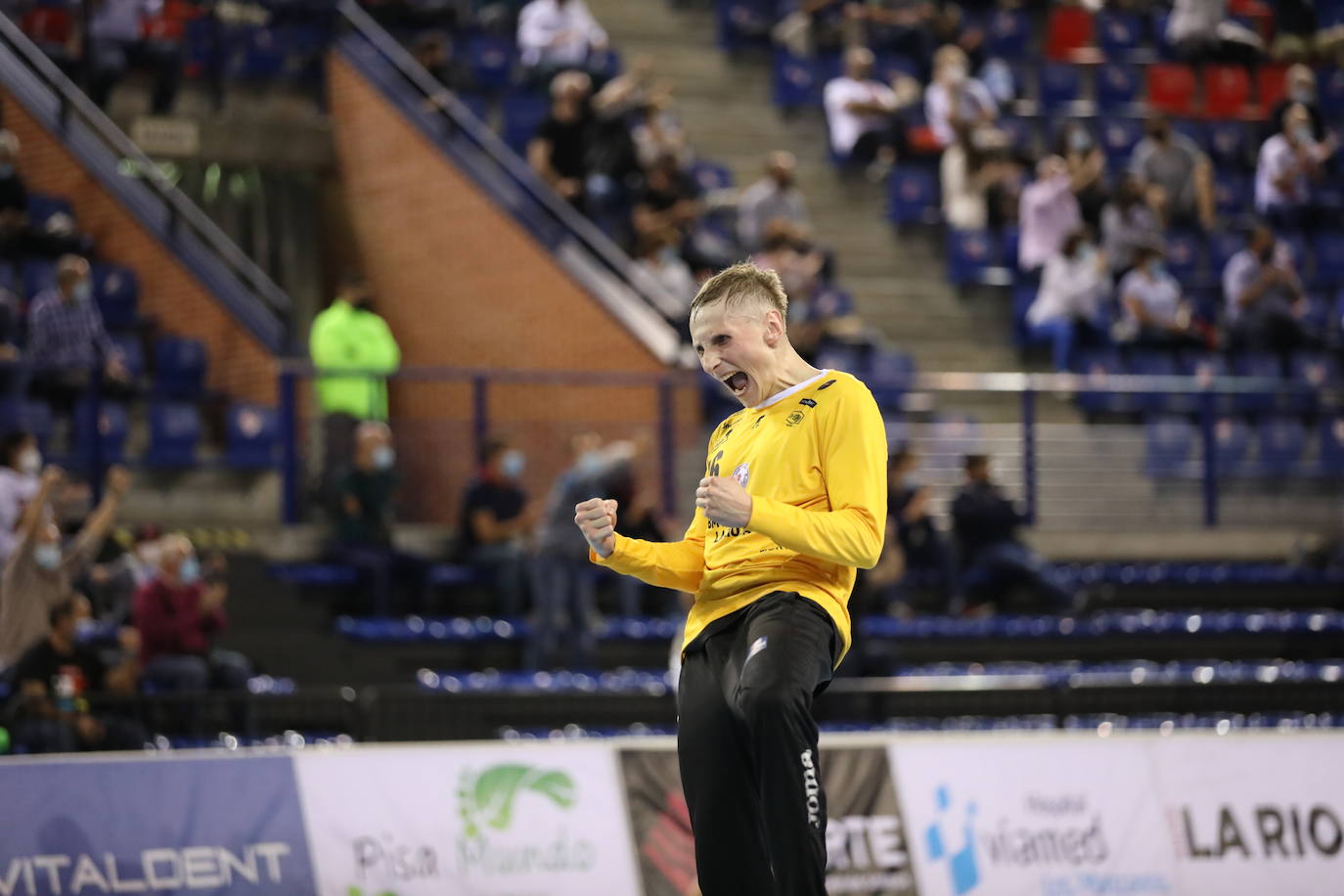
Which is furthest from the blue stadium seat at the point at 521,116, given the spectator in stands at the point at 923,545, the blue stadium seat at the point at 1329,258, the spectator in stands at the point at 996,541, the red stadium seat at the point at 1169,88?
the blue stadium seat at the point at 1329,258

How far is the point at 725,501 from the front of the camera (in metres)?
5.14

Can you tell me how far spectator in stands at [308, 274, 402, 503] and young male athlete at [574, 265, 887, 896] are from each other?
358 inches

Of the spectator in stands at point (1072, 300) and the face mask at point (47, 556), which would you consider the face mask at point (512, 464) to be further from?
the spectator in stands at point (1072, 300)

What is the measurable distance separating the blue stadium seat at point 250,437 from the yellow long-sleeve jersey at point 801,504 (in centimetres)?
1004

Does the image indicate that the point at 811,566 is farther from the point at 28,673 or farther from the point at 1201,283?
the point at 1201,283

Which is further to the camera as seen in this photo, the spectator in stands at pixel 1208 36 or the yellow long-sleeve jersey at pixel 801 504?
the spectator in stands at pixel 1208 36

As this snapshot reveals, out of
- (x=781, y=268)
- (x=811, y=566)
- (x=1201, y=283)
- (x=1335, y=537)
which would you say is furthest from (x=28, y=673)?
(x=1201, y=283)

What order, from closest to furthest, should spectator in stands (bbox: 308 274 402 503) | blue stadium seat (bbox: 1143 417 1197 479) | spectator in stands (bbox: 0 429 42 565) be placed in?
spectator in stands (bbox: 0 429 42 565), spectator in stands (bbox: 308 274 402 503), blue stadium seat (bbox: 1143 417 1197 479)

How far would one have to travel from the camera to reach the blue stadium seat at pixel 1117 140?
21484mm

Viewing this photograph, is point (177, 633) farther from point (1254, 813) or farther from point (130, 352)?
point (1254, 813)

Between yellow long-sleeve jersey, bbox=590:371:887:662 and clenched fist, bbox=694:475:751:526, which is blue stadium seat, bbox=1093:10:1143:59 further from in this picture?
clenched fist, bbox=694:475:751:526

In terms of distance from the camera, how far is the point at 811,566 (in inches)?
222

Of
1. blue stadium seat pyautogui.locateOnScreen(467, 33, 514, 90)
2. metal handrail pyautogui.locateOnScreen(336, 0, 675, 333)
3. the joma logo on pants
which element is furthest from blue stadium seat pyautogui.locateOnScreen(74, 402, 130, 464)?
the joma logo on pants

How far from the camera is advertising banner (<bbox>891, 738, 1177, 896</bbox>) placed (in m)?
8.94
